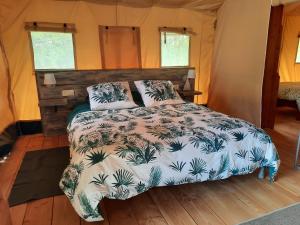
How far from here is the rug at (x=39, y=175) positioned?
193cm

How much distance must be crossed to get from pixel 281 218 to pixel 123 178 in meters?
1.19

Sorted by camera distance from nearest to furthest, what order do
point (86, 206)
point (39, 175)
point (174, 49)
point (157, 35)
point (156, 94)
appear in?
point (86, 206), point (39, 175), point (156, 94), point (157, 35), point (174, 49)

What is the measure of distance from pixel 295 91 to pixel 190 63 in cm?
210

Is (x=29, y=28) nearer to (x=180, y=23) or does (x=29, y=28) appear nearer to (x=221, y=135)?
(x=180, y=23)

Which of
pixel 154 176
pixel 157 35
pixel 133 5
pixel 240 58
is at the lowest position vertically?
pixel 154 176

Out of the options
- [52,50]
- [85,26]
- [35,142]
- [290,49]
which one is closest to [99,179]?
[35,142]

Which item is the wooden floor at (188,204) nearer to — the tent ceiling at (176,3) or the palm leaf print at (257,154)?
the palm leaf print at (257,154)

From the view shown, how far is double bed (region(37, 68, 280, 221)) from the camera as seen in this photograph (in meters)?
1.50

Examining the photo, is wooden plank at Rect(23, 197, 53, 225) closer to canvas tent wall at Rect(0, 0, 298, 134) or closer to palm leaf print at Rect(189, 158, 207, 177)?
palm leaf print at Rect(189, 158, 207, 177)

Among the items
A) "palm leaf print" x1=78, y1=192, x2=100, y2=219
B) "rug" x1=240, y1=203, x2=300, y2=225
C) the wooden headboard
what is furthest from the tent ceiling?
"rug" x1=240, y1=203, x2=300, y2=225

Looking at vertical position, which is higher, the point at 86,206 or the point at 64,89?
the point at 64,89

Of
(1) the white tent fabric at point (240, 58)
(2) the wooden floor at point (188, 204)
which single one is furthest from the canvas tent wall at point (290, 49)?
(2) the wooden floor at point (188, 204)

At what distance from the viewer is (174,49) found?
13.4ft

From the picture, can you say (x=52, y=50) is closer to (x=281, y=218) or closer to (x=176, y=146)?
(x=176, y=146)
